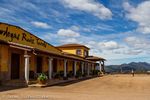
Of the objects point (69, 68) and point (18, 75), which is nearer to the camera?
point (18, 75)

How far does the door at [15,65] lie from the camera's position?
76.2ft

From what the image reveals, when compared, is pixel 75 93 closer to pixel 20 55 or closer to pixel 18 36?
pixel 20 55

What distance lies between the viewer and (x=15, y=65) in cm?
2366

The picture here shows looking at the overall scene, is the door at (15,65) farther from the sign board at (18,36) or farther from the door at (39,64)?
the door at (39,64)

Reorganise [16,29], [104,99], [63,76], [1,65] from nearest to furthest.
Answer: [104,99], [1,65], [16,29], [63,76]

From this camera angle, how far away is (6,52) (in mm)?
21891

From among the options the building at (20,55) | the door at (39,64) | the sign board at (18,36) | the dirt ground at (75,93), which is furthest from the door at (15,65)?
the dirt ground at (75,93)

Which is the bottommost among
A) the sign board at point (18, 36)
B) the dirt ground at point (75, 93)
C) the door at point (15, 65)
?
the dirt ground at point (75, 93)

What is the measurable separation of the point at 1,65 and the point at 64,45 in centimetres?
3221

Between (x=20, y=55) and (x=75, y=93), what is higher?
(x=20, y=55)

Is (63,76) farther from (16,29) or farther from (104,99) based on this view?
(104,99)

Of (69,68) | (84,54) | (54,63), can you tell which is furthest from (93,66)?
(54,63)

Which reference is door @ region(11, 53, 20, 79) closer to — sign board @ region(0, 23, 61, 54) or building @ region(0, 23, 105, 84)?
building @ region(0, 23, 105, 84)

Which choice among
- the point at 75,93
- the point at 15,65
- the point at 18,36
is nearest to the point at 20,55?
the point at 15,65
